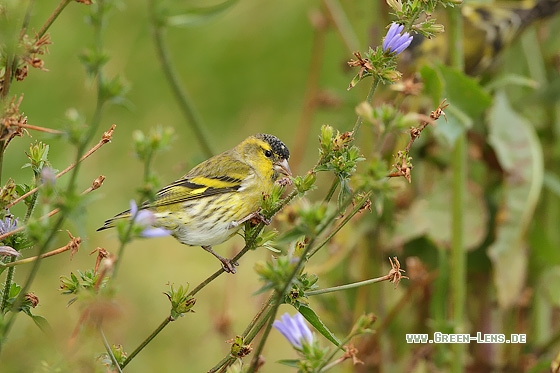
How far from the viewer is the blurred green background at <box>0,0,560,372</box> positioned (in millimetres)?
2770

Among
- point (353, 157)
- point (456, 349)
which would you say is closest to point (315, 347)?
point (353, 157)

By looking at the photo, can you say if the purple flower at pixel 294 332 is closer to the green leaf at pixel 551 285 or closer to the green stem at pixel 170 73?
the green stem at pixel 170 73

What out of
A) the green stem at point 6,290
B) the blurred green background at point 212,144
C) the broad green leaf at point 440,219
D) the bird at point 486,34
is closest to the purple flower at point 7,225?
the green stem at point 6,290

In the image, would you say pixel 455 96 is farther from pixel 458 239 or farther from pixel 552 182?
pixel 552 182

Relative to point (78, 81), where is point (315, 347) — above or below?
below

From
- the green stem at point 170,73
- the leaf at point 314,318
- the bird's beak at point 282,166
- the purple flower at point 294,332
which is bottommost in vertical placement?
the leaf at point 314,318

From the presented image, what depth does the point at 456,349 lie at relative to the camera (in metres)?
2.34

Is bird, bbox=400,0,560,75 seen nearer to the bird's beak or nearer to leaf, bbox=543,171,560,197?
leaf, bbox=543,171,560,197

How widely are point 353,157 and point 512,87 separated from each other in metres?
1.85

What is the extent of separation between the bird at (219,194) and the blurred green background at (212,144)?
178 mm

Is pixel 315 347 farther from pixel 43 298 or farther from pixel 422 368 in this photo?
pixel 43 298

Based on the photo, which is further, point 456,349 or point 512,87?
point 512,87

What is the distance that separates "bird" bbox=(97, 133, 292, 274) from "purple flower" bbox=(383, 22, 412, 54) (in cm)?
71

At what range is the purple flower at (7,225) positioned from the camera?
1244 millimetres
